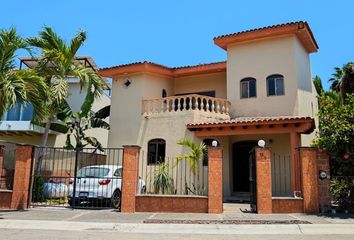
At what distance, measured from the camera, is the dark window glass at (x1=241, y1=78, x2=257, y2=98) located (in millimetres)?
18391

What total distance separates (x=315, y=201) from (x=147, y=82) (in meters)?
10.9

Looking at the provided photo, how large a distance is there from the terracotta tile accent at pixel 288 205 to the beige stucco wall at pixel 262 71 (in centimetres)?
628

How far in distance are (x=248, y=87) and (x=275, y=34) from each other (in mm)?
2927

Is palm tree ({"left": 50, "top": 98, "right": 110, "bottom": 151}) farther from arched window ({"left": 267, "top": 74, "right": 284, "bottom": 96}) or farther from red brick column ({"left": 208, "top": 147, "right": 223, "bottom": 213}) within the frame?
red brick column ({"left": 208, "top": 147, "right": 223, "bottom": 213})

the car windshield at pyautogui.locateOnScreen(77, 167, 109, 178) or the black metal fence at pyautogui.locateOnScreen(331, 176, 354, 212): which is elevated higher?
the car windshield at pyautogui.locateOnScreen(77, 167, 109, 178)

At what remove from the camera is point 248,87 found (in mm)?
18531

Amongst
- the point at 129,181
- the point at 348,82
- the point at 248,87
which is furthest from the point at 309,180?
the point at 348,82

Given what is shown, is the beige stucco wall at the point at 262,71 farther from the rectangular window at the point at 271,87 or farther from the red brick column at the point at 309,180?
the red brick column at the point at 309,180

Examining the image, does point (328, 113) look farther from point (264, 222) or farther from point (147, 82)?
point (147, 82)

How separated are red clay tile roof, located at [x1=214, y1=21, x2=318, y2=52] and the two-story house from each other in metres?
0.05

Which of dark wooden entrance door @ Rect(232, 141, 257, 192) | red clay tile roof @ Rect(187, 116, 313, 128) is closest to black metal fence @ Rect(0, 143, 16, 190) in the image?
red clay tile roof @ Rect(187, 116, 313, 128)

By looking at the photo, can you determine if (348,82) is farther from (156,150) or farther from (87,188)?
(87,188)

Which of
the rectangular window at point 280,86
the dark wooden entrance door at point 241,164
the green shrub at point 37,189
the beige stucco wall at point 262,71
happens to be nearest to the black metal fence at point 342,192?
the dark wooden entrance door at point 241,164

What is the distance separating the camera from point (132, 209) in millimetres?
12195
